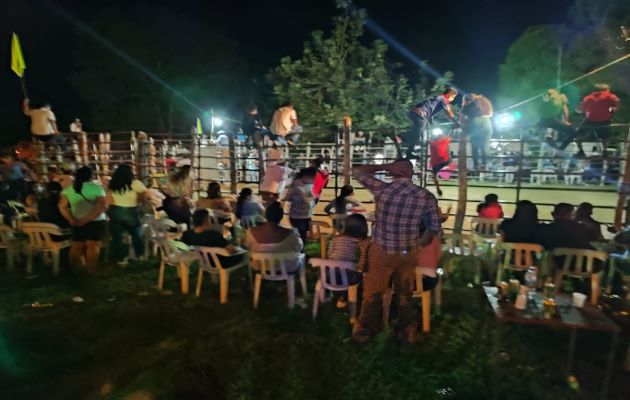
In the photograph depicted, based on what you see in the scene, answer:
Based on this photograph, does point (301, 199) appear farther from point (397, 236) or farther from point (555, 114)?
point (555, 114)

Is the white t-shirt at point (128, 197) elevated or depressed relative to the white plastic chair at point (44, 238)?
elevated

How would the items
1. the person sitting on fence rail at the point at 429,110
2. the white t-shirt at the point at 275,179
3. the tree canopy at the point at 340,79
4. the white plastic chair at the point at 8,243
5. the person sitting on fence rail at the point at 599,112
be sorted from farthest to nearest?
the tree canopy at the point at 340,79, the person sitting on fence rail at the point at 599,112, the person sitting on fence rail at the point at 429,110, the white t-shirt at the point at 275,179, the white plastic chair at the point at 8,243

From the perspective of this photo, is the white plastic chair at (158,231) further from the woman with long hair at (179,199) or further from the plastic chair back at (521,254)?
the plastic chair back at (521,254)

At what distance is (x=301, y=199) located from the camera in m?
7.19

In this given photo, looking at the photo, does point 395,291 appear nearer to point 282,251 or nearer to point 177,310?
point 282,251

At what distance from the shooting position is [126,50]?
29672 millimetres

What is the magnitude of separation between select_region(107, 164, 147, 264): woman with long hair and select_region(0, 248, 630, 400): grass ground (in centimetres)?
152

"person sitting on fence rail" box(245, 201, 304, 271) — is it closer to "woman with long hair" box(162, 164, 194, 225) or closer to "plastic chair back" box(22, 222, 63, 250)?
"woman with long hair" box(162, 164, 194, 225)

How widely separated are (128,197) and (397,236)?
452 cm

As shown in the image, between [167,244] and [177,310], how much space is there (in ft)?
3.25

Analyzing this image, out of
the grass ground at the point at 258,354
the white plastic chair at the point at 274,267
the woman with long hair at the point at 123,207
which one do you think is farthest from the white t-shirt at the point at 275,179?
the white plastic chair at the point at 274,267

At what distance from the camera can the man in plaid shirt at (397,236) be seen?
4.24m

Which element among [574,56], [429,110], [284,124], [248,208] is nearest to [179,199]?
[248,208]

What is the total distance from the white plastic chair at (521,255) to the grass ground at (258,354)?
0.71 meters
